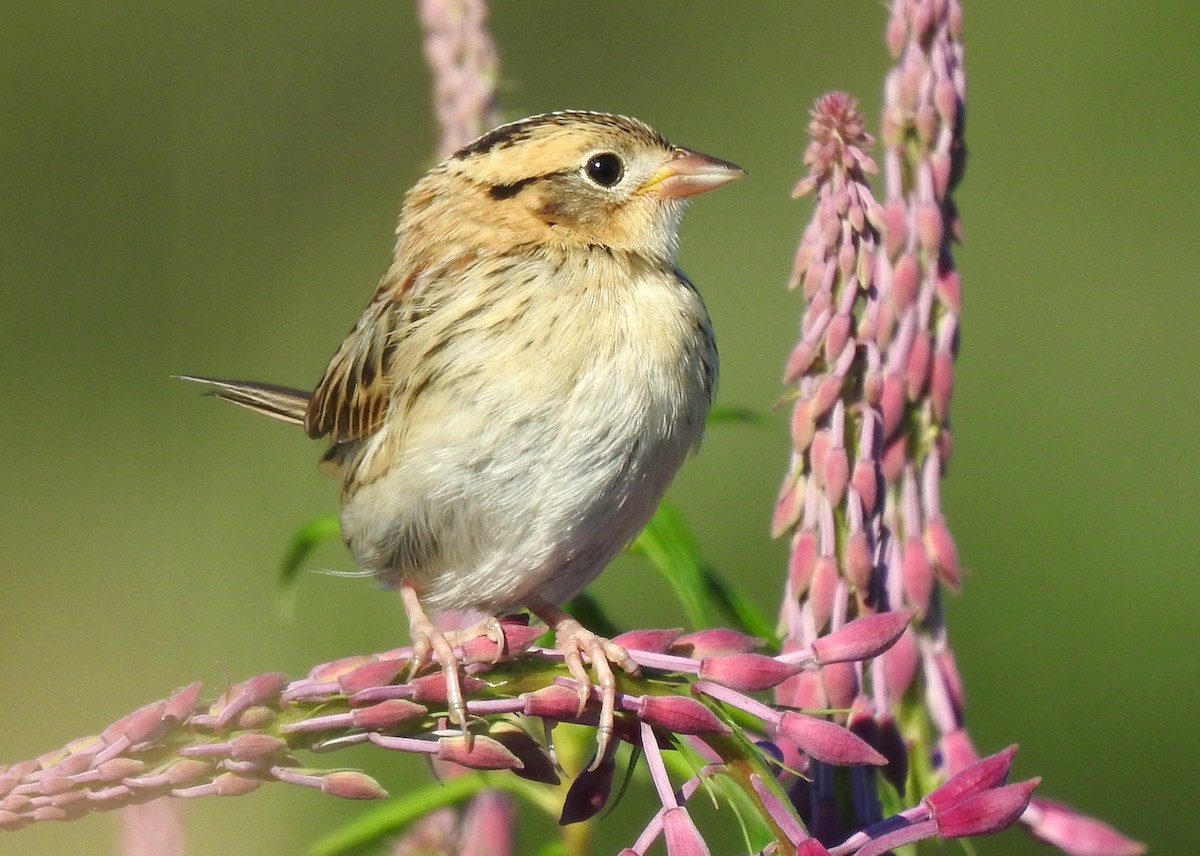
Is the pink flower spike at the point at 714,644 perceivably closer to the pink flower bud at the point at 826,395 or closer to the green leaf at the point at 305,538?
the pink flower bud at the point at 826,395

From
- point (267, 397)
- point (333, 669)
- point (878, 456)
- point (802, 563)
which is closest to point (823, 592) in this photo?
point (802, 563)

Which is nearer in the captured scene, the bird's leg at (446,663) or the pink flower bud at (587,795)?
the bird's leg at (446,663)

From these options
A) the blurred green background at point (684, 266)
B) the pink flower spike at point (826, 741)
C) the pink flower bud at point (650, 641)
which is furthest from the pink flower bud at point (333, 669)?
the blurred green background at point (684, 266)

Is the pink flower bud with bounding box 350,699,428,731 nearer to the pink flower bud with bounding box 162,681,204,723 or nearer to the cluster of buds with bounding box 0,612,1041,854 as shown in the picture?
the cluster of buds with bounding box 0,612,1041,854

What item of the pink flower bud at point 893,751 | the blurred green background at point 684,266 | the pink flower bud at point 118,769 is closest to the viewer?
the pink flower bud at point 118,769

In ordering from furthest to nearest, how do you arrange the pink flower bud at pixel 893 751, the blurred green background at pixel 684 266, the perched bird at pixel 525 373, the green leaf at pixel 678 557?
1. the blurred green background at pixel 684 266
2. the perched bird at pixel 525 373
3. the green leaf at pixel 678 557
4. the pink flower bud at pixel 893 751

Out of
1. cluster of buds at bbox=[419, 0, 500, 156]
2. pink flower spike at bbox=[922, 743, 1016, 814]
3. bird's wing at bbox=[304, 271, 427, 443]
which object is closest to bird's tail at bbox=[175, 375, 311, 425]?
bird's wing at bbox=[304, 271, 427, 443]

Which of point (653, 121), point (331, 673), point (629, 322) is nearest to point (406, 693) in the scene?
point (331, 673)

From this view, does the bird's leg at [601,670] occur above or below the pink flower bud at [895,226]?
below
